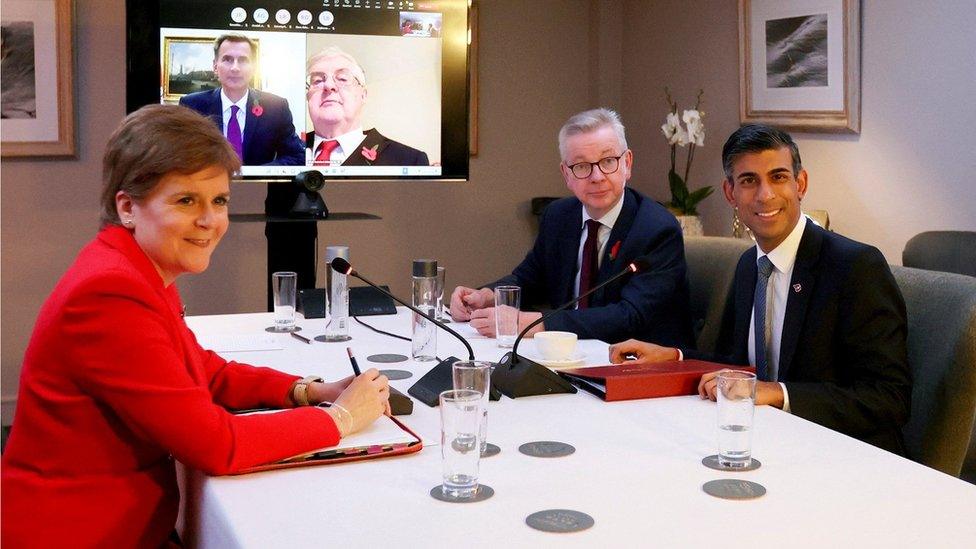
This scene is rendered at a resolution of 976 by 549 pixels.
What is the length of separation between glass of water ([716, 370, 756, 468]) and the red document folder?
0.38 meters

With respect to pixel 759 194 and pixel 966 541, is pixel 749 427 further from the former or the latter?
pixel 759 194

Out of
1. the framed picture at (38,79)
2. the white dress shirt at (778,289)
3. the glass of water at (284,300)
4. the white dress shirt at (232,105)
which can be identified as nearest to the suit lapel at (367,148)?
the white dress shirt at (232,105)

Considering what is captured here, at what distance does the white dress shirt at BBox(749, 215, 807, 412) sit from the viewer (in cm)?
234

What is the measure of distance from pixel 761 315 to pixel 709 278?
73 centimetres

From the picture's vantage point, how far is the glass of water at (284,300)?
9.09 ft

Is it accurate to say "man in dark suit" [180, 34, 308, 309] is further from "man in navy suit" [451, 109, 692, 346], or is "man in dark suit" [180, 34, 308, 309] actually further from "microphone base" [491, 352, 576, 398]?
"microphone base" [491, 352, 576, 398]

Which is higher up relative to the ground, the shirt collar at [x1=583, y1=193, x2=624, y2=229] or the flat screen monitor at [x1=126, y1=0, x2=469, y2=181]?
the flat screen monitor at [x1=126, y1=0, x2=469, y2=181]

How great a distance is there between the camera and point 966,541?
129 cm

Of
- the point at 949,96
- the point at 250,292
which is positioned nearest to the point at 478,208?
the point at 250,292

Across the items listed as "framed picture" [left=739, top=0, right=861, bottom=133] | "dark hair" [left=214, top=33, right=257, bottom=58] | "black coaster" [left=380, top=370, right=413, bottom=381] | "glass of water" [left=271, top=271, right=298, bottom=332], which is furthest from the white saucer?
"framed picture" [left=739, top=0, right=861, bottom=133]

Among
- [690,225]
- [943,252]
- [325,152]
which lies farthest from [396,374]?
[690,225]

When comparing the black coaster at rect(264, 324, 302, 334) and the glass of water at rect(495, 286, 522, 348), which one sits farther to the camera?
the black coaster at rect(264, 324, 302, 334)

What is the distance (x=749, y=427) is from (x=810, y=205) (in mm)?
2738

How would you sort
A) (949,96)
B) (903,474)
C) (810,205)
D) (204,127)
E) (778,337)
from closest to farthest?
(903,474)
(204,127)
(778,337)
(949,96)
(810,205)
